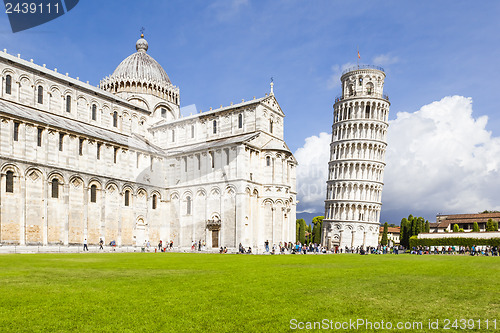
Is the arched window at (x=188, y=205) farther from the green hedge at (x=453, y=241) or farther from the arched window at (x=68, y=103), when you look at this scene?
the green hedge at (x=453, y=241)

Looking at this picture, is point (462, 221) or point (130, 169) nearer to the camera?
point (130, 169)

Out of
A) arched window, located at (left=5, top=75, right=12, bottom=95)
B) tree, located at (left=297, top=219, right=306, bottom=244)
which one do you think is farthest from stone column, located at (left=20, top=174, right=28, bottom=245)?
tree, located at (left=297, top=219, right=306, bottom=244)

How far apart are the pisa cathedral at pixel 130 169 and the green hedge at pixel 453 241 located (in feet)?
91.9

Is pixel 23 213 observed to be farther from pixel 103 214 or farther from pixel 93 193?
pixel 103 214

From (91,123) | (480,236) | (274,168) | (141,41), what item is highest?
(141,41)

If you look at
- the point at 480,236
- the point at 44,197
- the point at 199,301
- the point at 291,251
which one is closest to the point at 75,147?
the point at 44,197

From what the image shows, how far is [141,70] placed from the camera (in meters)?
61.1

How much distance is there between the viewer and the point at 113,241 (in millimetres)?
41281

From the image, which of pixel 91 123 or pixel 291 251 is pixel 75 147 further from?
pixel 291 251

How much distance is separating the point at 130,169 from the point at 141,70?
20.3 metres

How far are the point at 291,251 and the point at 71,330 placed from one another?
131ft

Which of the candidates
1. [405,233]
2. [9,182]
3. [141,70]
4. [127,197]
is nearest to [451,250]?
[405,233]

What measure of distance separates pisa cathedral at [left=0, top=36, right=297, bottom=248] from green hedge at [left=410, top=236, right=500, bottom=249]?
91.9ft

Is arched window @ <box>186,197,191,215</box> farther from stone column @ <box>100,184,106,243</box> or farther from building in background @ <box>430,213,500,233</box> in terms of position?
building in background @ <box>430,213,500,233</box>
